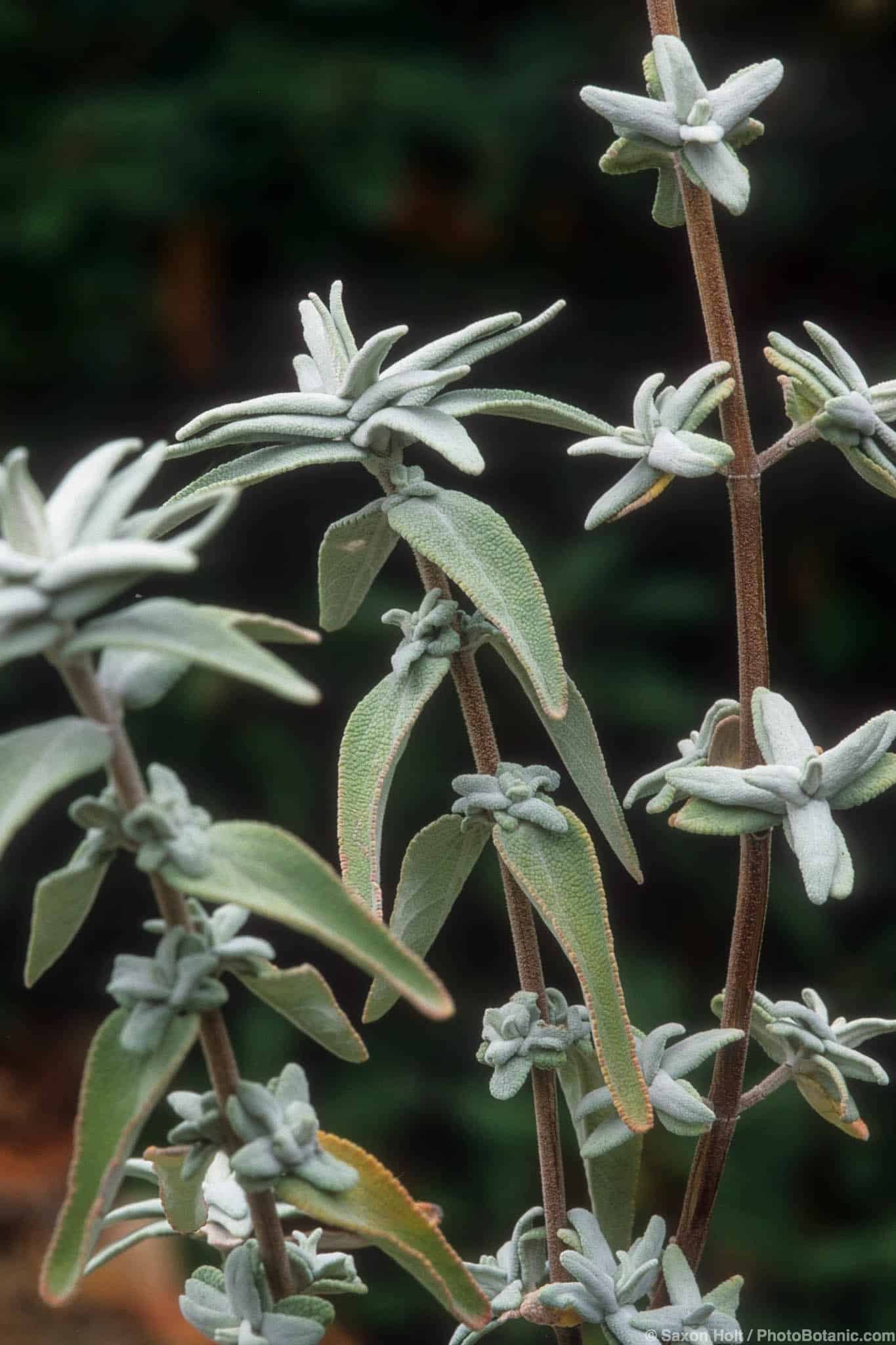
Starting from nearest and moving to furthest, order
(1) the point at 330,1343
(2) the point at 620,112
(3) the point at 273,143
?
(2) the point at 620,112, (1) the point at 330,1343, (3) the point at 273,143

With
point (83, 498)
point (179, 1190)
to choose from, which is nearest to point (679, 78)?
point (83, 498)

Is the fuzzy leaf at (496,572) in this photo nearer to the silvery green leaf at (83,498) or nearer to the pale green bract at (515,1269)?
the silvery green leaf at (83,498)

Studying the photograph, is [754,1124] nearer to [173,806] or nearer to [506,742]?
[506,742]

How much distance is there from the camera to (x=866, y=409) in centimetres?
44

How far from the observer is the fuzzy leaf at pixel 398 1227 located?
0.35 metres

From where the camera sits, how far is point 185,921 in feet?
1.13

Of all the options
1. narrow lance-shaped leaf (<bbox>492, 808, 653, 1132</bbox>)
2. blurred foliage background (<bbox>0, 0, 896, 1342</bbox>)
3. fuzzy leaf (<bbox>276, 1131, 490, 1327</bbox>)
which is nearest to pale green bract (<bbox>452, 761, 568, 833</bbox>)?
narrow lance-shaped leaf (<bbox>492, 808, 653, 1132</bbox>)

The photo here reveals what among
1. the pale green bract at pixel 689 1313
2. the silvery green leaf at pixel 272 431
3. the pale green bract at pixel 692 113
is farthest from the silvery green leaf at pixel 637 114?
the pale green bract at pixel 689 1313

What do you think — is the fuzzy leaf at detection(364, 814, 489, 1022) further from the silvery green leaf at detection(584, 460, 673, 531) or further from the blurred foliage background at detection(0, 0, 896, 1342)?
the blurred foliage background at detection(0, 0, 896, 1342)

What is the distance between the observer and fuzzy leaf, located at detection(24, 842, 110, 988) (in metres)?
0.33

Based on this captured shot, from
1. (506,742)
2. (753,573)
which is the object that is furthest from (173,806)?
(506,742)

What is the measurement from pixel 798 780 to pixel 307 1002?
0.49 ft

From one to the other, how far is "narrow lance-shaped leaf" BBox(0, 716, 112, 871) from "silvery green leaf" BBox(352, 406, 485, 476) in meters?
0.12

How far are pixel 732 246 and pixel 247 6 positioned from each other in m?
0.47
